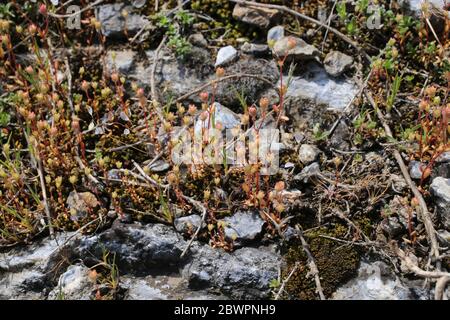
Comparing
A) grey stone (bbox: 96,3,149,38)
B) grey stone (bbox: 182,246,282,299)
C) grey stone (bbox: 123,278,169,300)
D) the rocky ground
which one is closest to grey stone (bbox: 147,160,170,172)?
the rocky ground

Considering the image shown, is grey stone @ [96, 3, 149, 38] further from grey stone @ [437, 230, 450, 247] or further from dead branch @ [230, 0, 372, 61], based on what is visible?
grey stone @ [437, 230, 450, 247]

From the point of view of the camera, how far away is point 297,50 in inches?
178

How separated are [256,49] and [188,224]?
1.72m

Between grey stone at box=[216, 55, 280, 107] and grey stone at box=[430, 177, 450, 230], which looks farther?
grey stone at box=[216, 55, 280, 107]

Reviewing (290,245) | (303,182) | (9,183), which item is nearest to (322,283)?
(290,245)

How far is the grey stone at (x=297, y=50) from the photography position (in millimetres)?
4520

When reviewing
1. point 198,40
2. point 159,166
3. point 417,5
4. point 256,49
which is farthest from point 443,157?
point 198,40

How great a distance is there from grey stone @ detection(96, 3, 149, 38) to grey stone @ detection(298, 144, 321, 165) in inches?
74.4

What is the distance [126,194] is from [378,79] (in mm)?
2238

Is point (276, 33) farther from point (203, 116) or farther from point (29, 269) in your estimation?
point (29, 269)

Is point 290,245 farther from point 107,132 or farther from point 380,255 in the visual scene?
point 107,132

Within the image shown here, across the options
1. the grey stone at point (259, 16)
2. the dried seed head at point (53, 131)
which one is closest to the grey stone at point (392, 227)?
the grey stone at point (259, 16)

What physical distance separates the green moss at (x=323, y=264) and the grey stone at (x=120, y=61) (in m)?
2.17

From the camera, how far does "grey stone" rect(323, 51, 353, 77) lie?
4.54m
